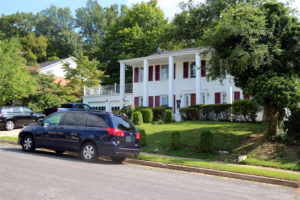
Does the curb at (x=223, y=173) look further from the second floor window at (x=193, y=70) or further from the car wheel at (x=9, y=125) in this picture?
the second floor window at (x=193, y=70)

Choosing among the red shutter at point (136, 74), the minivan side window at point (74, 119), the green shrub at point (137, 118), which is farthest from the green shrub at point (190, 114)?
the minivan side window at point (74, 119)

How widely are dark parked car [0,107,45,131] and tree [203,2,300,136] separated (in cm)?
1442

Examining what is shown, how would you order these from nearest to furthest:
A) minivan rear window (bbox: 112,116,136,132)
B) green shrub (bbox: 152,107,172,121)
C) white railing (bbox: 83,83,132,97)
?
minivan rear window (bbox: 112,116,136,132) → green shrub (bbox: 152,107,172,121) → white railing (bbox: 83,83,132,97)

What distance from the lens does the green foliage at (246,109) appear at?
738 inches

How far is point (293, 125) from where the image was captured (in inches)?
510

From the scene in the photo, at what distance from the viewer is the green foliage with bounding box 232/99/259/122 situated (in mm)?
18734

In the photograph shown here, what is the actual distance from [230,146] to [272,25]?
5.45m

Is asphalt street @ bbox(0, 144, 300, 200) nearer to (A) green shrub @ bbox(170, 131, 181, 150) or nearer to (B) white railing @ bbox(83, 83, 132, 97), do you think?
(A) green shrub @ bbox(170, 131, 181, 150)

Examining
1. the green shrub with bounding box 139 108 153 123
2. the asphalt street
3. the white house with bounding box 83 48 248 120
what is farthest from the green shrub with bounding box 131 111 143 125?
the asphalt street

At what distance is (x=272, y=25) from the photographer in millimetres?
12344

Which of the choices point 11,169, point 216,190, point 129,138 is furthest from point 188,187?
point 11,169

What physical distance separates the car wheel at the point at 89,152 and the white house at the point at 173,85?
582 inches

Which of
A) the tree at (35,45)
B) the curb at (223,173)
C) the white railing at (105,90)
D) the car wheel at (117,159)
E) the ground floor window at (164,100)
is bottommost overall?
the curb at (223,173)

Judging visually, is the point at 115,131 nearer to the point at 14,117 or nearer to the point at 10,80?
the point at 14,117
